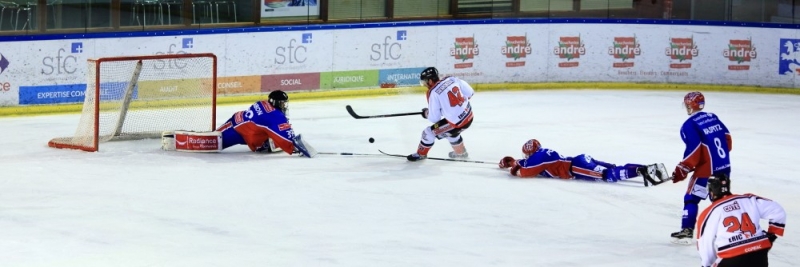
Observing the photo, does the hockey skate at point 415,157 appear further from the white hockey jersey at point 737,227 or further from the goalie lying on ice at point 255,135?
the white hockey jersey at point 737,227

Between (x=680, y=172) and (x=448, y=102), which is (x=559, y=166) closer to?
(x=448, y=102)

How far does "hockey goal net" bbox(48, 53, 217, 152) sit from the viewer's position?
13.3m

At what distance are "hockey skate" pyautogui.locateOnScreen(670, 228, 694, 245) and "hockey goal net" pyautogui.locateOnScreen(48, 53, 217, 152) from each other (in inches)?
236

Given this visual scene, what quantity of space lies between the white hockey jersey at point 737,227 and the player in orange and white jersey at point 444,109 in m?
5.41

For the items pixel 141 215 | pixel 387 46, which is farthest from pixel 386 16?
pixel 141 215

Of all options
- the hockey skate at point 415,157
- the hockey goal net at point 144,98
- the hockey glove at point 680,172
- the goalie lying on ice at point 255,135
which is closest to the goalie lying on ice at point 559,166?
the hockey skate at point 415,157

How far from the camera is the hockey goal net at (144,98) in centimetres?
1330

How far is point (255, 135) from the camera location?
511 inches

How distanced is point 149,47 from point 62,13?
108cm

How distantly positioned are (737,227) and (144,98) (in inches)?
329

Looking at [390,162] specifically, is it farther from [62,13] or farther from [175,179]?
[62,13]

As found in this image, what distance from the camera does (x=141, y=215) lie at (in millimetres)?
10070

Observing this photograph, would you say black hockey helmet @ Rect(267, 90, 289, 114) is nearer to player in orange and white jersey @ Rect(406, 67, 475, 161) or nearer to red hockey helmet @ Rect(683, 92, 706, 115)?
player in orange and white jersey @ Rect(406, 67, 475, 161)

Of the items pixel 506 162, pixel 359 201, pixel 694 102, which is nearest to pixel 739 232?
pixel 694 102
